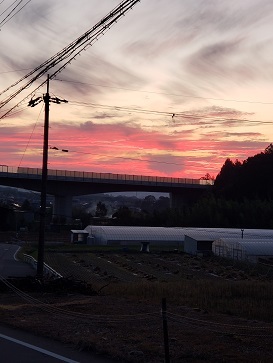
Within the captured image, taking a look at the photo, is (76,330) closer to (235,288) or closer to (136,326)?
(136,326)

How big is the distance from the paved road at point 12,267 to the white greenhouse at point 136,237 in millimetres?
16454

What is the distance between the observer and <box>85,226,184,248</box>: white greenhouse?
74625 millimetres

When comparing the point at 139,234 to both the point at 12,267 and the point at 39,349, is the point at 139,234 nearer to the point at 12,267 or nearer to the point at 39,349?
the point at 12,267

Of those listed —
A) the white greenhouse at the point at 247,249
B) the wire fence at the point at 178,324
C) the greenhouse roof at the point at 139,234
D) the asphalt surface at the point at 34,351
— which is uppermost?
the greenhouse roof at the point at 139,234

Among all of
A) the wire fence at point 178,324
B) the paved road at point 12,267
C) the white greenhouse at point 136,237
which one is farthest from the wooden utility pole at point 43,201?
the white greenhouse at point 136,237

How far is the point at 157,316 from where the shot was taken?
13930 millimetres

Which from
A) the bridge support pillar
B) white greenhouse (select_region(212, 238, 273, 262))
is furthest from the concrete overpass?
white greenhouse (select_region(212, 238, 273, 262))

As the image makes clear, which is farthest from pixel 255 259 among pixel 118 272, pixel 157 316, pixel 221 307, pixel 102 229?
pixel 157 316

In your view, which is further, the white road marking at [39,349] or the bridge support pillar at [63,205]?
the bridge support pillar at [63,205]

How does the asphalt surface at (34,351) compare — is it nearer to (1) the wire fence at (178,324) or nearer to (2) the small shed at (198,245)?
(1) the wire fence at (178,324)

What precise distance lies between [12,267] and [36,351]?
35225 mm

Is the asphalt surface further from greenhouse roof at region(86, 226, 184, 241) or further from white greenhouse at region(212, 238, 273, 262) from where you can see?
greenhouse roof at region(86, 226, 184, 241)

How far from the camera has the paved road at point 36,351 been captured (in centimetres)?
972

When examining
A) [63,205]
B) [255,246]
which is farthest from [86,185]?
[255,246]
